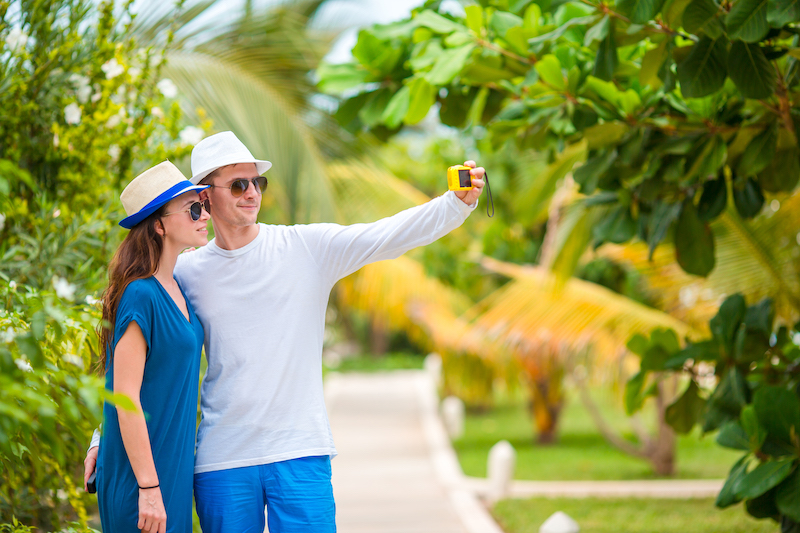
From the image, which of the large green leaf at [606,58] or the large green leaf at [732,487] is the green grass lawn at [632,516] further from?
the large green leaf at [606,58]

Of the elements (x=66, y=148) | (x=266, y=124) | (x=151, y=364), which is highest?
(x=266, y=124)

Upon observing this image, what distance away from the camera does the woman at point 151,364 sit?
1920mm

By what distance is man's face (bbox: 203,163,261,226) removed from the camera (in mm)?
2188

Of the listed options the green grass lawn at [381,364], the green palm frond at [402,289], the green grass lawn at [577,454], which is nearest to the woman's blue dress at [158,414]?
the green grass lawn at [577,454]

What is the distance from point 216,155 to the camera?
220 centimetres

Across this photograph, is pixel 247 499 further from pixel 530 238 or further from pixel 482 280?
pixel 482 280

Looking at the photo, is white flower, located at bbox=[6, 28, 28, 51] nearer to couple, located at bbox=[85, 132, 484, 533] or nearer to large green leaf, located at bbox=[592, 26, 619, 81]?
couple, located at bbox=[85, 132, 484, 533]

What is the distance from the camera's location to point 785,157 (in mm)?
3352

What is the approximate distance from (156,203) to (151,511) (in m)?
0.87

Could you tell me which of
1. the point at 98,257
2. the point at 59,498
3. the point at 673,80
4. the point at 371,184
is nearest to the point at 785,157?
the point at 673,80

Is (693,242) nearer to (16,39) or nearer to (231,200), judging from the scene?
(231,200)

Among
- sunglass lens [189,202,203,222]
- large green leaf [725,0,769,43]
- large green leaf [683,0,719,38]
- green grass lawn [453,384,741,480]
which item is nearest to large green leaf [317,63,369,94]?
sunglass lens [189,202,203,222]

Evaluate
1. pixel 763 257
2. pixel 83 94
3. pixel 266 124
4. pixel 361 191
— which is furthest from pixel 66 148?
pixel 763 257

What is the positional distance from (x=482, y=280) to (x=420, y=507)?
18.0 ft
